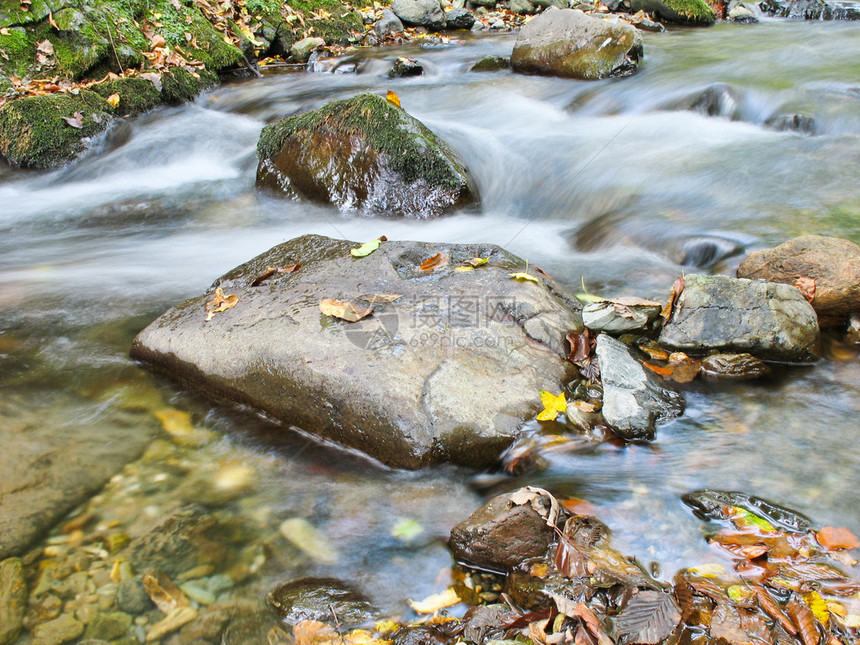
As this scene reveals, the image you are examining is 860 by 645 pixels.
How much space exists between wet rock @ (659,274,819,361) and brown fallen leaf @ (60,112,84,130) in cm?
773

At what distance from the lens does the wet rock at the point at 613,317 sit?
3344mm

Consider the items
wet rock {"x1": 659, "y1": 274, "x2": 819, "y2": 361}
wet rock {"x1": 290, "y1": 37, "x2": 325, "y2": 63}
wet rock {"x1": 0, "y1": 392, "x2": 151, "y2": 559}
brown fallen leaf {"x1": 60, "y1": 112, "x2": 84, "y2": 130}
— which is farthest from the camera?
wet rock {"x1": 290, "y1": 37, "x2": 325, "y2": 63}

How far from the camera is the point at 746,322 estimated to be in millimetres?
3285

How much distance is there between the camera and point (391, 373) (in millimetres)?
2879

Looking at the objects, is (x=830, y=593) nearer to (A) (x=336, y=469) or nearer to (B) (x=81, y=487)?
(A) (x=336, y=469)

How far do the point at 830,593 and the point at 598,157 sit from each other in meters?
5.55

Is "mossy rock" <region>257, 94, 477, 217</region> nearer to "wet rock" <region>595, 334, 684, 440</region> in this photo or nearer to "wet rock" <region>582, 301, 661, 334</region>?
"wet rock" <region>582, 301, 661, 334</region>

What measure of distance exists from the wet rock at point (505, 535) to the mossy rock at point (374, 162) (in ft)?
12.4

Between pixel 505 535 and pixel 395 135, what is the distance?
4.18 metres

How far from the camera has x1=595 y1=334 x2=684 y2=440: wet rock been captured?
9.38 ft

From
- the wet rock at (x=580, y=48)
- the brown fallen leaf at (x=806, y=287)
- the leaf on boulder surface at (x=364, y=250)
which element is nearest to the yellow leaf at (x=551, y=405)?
the leaf on boulder surface at (x=364, y=250)

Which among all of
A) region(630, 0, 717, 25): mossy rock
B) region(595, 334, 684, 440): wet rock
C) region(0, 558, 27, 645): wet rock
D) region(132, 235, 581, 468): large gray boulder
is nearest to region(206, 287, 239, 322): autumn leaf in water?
region(132, 235, 581, 468): large gray boulder

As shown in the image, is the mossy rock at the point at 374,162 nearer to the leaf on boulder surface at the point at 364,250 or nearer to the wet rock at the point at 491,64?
the leaf on boulder surface at the point at 364,250

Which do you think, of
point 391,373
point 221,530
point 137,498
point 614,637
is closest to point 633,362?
point 391,373
